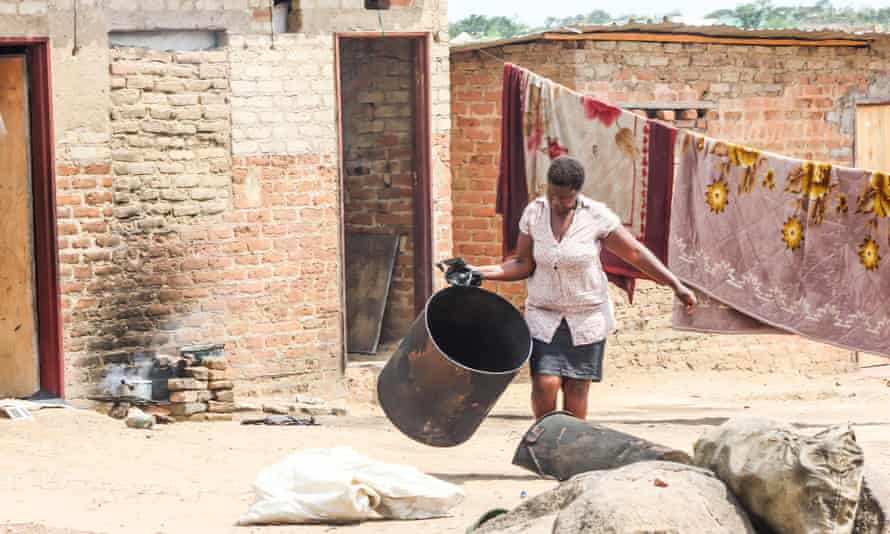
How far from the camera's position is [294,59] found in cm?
1102

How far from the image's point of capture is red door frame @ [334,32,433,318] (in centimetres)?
1155

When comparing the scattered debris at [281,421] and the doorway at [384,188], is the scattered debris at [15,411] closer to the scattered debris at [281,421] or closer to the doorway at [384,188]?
the scattered debris at [281,421]

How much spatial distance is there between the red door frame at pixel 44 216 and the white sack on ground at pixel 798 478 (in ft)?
18.0

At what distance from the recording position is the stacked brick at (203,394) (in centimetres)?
1031

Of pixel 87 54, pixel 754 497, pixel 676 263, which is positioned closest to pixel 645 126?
pixel 676 263

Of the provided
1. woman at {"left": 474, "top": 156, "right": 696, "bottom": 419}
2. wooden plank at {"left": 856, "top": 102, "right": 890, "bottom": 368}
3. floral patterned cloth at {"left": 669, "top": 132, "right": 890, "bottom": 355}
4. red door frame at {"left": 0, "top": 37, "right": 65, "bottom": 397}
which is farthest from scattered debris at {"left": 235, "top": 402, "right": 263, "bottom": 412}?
wooden plank at {"left": 856, "top": 102, "right": 890, "bottom": 368}

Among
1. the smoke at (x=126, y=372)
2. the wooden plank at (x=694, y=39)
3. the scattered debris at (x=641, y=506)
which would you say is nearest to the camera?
the scattered debris at (x=641, y=506)

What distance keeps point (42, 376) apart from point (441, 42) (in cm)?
364

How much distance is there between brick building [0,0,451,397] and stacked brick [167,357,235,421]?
290 millimetres

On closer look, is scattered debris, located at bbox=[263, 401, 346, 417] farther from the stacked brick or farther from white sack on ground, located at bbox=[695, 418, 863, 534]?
white sack on ground, located at bbox=[695, 418, 863, 534]

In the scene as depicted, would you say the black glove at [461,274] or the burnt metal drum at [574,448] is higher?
the black glove at [461,274]

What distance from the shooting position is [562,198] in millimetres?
7441

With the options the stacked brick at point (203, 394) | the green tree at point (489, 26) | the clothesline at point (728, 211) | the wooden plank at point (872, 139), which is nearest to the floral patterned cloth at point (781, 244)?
the clothesline at point (728, 211)

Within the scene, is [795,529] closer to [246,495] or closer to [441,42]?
[246,495]
